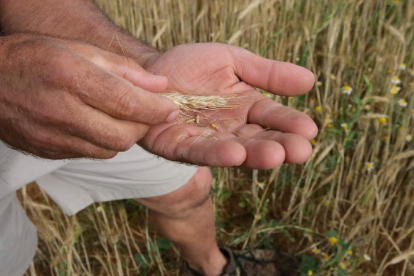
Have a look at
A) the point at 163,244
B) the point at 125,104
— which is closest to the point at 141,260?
the point at 163,244

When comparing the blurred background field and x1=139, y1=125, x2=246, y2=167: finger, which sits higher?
x1=139, y1=125, x2=246, y2=167: finger

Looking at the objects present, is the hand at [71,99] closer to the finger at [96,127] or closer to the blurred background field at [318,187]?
the finger at [96,127]

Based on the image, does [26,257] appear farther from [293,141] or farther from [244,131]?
[293,141]

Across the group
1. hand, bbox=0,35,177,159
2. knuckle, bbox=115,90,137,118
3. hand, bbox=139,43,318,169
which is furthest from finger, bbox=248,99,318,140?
knuckle, bbox=115,90,137,118

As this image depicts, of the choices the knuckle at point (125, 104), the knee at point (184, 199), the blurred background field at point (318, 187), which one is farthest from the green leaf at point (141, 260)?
the knuckle at point (125, 104)

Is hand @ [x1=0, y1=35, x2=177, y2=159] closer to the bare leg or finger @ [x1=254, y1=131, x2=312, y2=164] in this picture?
finger @ [x1=254, y1=131, x2=312, y2=164]

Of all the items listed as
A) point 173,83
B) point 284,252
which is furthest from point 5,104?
point 284,252

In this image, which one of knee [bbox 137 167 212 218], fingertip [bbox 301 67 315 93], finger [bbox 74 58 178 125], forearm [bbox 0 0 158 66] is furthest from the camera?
knee [bbox 137 167 212 218]
